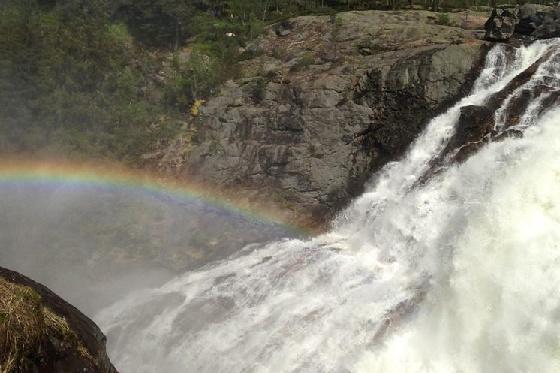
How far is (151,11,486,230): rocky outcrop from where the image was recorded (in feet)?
96.0

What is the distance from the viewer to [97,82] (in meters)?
39.7

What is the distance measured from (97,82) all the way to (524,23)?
111 feet

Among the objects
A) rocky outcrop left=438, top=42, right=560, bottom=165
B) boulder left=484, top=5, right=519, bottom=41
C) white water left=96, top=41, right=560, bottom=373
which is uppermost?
boulder left=484, top=5, right=519, bottom=41

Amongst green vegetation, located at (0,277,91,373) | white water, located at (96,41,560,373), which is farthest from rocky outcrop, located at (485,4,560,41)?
green vegetation, located at (0,277,91,373)

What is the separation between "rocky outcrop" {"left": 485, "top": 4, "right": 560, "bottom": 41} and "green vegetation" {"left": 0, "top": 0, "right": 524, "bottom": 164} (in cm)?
875

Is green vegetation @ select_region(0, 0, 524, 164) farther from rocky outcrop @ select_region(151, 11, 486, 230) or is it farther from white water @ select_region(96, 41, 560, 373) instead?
white water @ select_region(96, 41, 560, 373)

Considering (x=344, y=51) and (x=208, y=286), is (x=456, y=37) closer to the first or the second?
(x=344, y=51)

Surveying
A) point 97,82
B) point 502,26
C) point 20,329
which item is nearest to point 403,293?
point 20,329

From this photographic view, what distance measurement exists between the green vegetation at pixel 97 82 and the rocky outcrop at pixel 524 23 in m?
8.75

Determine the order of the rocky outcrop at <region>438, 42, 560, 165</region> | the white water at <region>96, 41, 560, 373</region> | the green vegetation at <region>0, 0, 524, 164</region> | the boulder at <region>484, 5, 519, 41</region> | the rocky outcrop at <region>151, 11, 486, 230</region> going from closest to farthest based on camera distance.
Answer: the white water at <region>96, 41, 560, 373</region> → the rocky outcrop at <region>438, 42, 560, 165</region> → the rocky outcrop at <region>151, 11, 486, 230</region> → the boulder at <region>484, 5, 519, 41</region> → the green vegetation at <region>0, 0, 524, 164</region>

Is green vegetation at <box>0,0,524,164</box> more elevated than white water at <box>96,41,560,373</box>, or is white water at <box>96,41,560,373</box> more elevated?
green vegetation at <box>0,0,524,164</box>

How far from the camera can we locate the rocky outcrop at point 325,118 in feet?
96.0

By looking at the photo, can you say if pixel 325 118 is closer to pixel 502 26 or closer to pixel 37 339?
pixel 502 26

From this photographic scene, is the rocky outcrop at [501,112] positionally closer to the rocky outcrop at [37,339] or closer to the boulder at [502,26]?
the boulder at [502,26]
